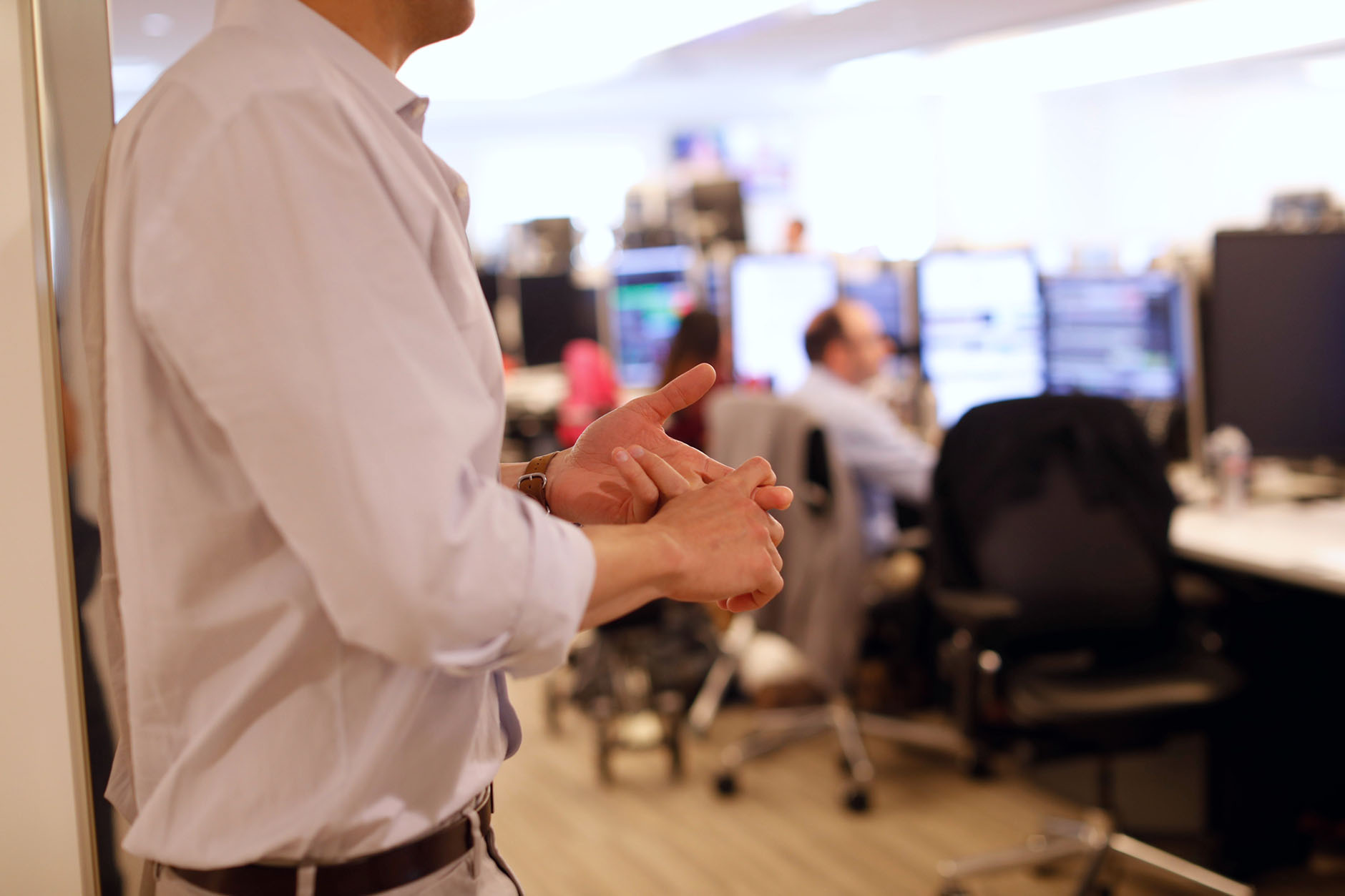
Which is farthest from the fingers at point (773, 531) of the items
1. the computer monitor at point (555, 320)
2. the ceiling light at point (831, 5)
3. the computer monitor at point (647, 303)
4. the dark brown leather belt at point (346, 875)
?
the ceiling light at point (831, 5)

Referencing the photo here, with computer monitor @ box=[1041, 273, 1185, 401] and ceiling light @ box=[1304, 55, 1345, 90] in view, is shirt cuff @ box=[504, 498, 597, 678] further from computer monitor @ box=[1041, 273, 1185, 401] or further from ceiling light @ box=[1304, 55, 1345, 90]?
ceiling light @ box=[1304, 55, 1345, 90]

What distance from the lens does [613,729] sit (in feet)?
Answer: 11.1

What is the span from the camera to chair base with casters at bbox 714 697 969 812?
2914mm

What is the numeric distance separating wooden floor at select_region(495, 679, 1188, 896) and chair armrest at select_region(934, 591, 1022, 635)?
0.63 m

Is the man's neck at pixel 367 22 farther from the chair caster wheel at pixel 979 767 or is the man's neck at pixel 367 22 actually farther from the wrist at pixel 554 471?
the chair caster wheel at pixel 979 767

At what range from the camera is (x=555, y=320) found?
206 inches

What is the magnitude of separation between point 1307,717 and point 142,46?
2609 mm

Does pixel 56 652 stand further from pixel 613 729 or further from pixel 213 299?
pixel 613 729

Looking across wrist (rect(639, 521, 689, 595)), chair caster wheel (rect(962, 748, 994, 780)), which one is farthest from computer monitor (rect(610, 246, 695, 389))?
wrist (rect(639, 521, 689, 595))

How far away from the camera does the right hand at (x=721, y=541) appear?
0.77 metres

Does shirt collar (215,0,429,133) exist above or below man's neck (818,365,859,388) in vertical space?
above

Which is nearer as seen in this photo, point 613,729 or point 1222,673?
point 1222,673

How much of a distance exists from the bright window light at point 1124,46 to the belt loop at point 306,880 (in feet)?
22.9

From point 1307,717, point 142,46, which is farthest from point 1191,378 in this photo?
point 142,46
